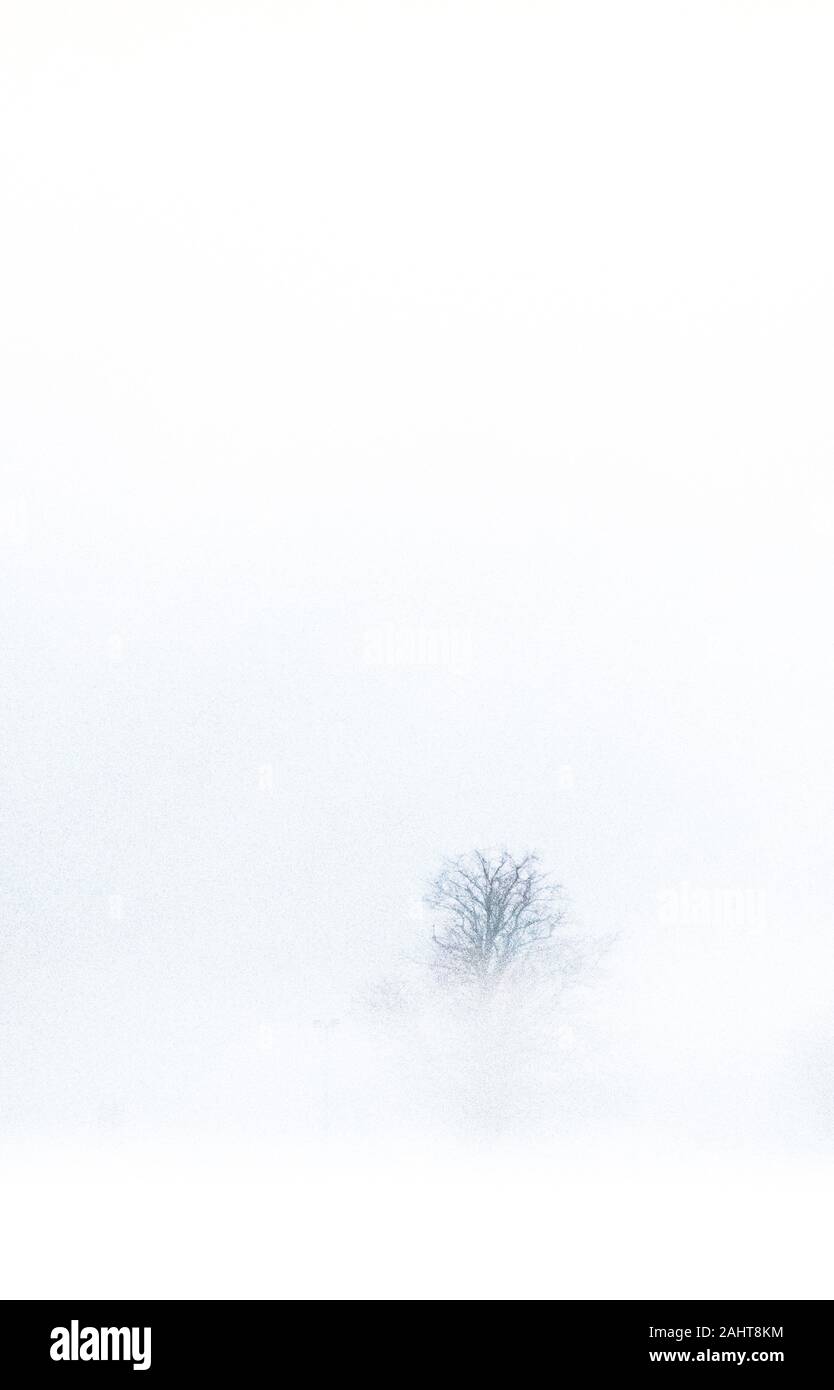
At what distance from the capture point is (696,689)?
7516mm

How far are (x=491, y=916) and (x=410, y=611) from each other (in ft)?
7.67

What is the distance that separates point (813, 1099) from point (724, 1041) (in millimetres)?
459

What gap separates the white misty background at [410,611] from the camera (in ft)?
18.4

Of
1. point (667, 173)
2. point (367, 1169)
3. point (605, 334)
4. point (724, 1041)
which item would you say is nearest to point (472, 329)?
point (605, 334)

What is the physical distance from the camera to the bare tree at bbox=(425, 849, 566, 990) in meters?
5.83

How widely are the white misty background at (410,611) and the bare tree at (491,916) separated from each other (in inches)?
5.8

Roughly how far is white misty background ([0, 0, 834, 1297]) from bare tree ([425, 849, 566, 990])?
0.48ft

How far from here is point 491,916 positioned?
6031 mm
